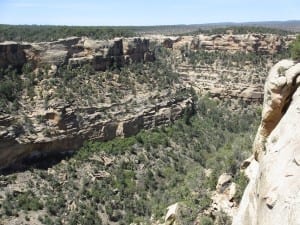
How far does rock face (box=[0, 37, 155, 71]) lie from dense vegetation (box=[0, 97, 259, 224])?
11.7 m

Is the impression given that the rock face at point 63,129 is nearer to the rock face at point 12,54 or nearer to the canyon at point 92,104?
the canyon at point 92,104

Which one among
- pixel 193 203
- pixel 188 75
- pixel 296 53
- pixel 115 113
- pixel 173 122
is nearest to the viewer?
pixel 296 53

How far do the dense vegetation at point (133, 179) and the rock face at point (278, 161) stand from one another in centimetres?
652

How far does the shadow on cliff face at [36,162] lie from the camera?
151ft

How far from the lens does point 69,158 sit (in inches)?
1980

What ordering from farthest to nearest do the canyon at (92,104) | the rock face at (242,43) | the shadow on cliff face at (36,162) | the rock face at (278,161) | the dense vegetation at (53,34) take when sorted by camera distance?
the rock face at (242,43), the dense vegetation at (53,34), the canyon at (92,104), the shadow on cliff face at (36,162), the rock face at (278,161)

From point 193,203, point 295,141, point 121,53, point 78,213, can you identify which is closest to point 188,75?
point 121,53

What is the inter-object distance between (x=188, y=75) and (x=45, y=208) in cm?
5542

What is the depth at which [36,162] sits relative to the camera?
4816 cm

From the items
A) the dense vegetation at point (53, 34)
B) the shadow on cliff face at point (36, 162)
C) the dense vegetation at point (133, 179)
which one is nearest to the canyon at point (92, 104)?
the shadow on cliff face at point (36, 162)

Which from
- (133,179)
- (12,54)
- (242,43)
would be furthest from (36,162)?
(242,43)

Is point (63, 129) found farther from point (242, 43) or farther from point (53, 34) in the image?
point (242, 43)

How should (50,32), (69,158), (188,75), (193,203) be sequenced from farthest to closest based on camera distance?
(188,75), (50,32), (69,158), (193,203)

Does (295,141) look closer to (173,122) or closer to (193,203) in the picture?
(193,203)
